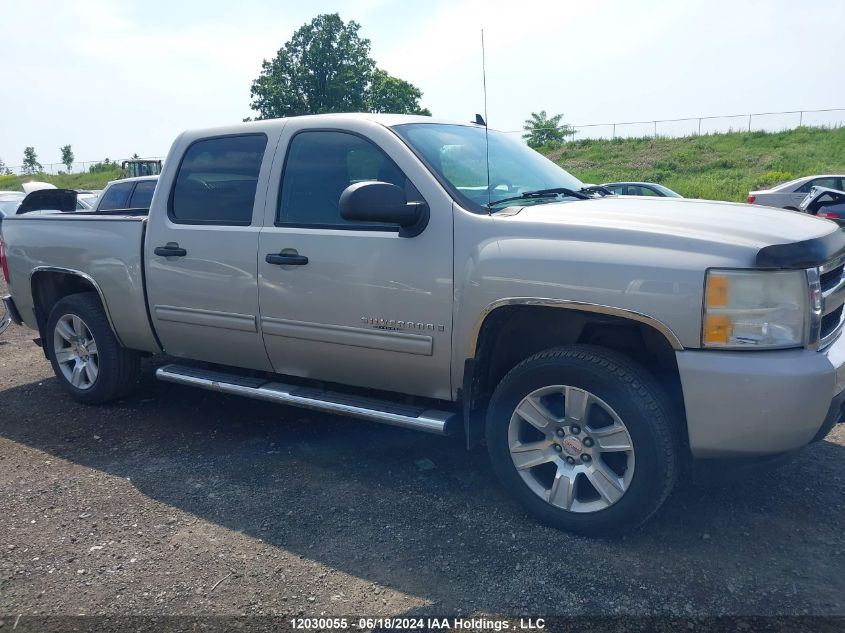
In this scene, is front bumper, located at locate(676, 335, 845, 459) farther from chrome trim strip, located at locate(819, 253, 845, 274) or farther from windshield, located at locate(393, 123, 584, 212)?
windshield, located at locate(393, 123, 584, 212)

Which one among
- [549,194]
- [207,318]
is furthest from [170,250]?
[549,194]

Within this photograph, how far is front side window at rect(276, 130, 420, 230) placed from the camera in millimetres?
3867

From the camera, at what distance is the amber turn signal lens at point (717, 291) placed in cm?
283

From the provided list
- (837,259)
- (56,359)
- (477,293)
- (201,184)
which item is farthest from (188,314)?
(837,259)

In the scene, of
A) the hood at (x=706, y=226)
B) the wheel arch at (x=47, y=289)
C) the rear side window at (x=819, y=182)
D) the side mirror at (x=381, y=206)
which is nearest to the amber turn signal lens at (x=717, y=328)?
the hood at (x=706, y=226)

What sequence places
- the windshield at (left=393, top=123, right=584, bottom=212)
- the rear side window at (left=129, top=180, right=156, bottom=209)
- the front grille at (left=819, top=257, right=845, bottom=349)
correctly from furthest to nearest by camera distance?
the rear side window at (left=129, top=180, right=156, bottom=209), the windshield at (left=393, top=123, right=584, bottom=212), the front grille at (left=819, top=257, right=845, bottom=349)

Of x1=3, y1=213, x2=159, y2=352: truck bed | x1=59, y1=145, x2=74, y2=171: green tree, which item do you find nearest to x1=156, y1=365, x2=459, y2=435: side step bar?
x1=3, y1=213, x2=159, y2=352: truck bed

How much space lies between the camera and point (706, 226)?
10.0 ft

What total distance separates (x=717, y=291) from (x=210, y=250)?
2810mm

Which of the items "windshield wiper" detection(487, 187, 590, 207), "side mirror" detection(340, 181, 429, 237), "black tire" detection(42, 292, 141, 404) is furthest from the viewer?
"black tire" detection(42, 292, 141, 404)

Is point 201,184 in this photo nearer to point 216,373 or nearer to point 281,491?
point 216,373

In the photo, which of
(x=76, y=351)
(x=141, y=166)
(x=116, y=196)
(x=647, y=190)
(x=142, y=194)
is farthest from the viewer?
(x=141, y=166)

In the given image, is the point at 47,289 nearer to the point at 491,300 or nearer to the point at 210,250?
the point at 210,250

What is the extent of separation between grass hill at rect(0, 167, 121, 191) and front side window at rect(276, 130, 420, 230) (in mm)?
51449
